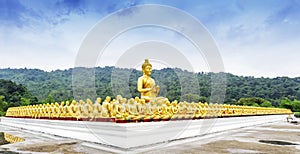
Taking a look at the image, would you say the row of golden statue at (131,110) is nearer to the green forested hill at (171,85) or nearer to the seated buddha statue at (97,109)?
the seated buddha statue at (97,109)

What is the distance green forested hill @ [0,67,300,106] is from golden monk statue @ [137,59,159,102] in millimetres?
2226

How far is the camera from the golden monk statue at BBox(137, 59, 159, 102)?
7273mm

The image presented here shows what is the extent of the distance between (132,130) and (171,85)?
930 cm

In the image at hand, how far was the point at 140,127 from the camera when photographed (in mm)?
4816

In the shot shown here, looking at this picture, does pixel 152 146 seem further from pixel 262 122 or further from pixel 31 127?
pixel 262 122

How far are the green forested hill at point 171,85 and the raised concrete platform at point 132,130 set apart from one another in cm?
319

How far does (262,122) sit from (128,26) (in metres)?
10.7

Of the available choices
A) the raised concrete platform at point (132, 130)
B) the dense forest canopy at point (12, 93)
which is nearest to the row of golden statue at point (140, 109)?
the raised concrete platform at point (132, 130)

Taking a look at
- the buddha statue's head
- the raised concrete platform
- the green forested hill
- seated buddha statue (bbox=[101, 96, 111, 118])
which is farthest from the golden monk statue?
the green forested hill

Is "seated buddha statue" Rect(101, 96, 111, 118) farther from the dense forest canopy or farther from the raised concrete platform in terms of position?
the dense forest canopy

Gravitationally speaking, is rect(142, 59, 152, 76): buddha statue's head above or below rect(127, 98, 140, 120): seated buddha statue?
above

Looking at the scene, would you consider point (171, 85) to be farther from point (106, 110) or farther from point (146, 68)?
point (106, 110)

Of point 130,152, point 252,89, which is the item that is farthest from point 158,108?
point 252,89

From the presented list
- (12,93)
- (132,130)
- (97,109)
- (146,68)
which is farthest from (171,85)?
(12,93)
